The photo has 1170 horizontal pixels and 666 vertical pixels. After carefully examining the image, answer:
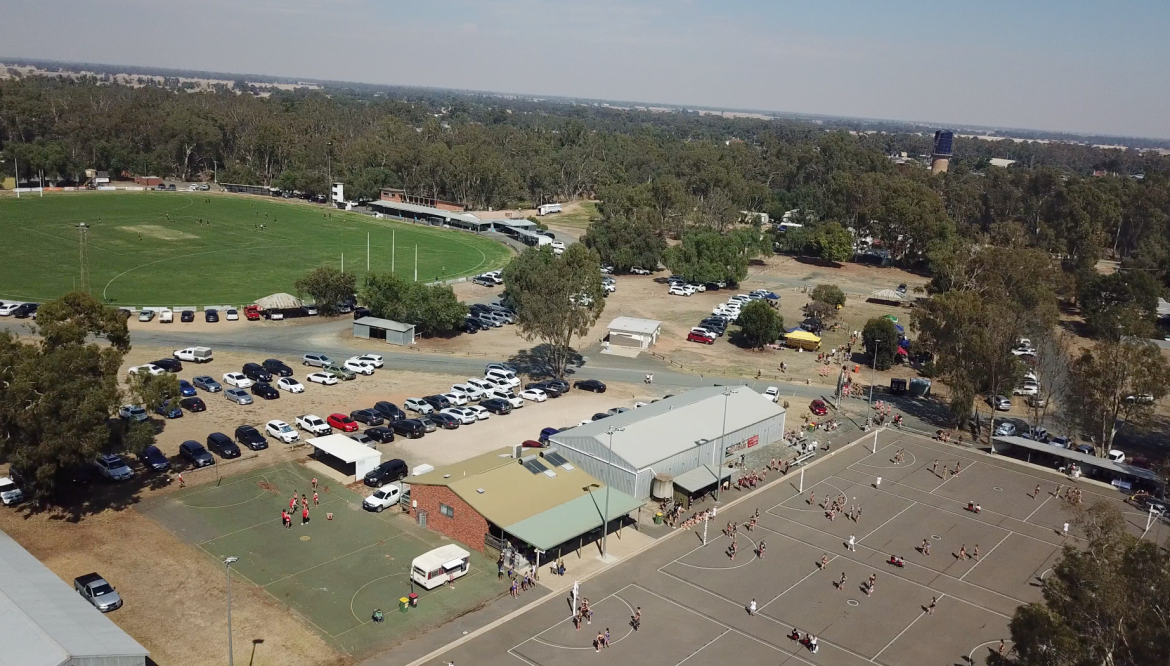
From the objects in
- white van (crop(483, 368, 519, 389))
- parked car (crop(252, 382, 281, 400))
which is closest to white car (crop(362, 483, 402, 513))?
parked car (crop(252, 382, 281, 400))

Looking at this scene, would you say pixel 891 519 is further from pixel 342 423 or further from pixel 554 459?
pixel 342 423

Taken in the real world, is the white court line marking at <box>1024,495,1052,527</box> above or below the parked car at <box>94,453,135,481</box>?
below

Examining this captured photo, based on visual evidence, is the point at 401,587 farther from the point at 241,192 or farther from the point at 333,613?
the point at 241,192

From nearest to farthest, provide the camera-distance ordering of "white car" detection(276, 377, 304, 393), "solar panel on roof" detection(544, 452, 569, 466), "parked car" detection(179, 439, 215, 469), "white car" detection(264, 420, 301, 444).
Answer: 1. "solar panel on roof" detection(544, 452, 569, 466)
2. "parked car" detection(179, 439, 215, 469)
3. "white car" detection(264, 420, 301, 444)
4. "white car" detection(276, 377, 304, 393)

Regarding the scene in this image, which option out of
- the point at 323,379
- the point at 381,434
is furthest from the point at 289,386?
the point at 381,434

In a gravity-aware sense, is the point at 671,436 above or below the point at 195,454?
above

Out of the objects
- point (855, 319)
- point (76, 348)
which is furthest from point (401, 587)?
point (855, 319)

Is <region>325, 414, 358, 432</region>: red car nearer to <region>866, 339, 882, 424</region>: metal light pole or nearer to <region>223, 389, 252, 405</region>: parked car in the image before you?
<region>223, 389, 252, 405</region>: parked car
